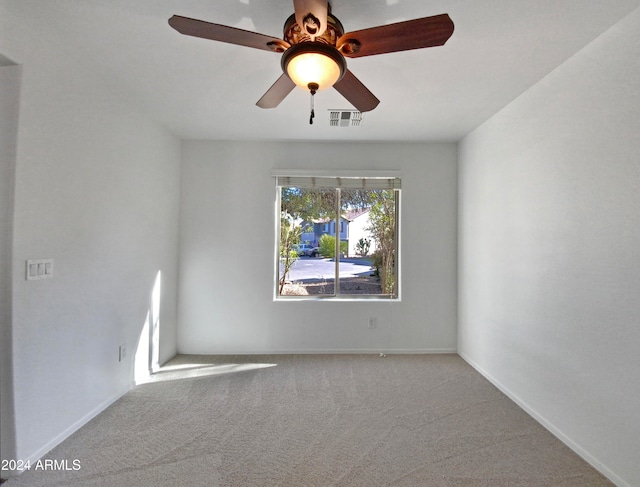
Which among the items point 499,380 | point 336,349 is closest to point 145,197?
point 336,349

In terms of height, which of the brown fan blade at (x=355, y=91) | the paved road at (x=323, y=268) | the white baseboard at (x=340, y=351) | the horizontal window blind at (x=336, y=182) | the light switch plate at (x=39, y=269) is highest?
the brown fan blade at (x=355, y=91)

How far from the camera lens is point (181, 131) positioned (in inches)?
132

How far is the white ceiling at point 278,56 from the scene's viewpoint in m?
1.63

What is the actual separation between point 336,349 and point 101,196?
2.70m

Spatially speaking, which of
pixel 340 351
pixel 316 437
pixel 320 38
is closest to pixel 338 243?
pixel 340 351

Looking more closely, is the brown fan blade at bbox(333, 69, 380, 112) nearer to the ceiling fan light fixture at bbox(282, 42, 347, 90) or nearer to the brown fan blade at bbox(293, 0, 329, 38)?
the ceiling fan light fixture at bbox(282, 42, 347, 90)

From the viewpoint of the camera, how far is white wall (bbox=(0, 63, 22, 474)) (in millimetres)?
1654

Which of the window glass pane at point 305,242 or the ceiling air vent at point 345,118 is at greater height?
the ceiling air vent at point 345,118

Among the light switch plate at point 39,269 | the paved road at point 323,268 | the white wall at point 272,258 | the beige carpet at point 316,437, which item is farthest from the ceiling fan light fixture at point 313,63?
the paved road at point 323,268

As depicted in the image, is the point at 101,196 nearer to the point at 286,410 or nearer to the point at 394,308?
the point at 286,410

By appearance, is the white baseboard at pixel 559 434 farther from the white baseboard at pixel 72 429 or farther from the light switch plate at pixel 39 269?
the light switch plate at pixel 39 269

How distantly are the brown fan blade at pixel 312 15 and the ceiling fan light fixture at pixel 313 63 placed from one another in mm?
59

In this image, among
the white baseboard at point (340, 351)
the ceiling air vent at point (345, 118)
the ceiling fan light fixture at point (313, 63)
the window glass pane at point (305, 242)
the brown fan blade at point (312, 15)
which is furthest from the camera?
the window glass pane at point (305, 242)

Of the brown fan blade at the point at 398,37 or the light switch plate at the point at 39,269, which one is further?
the light switch plate at the point at 39,269
